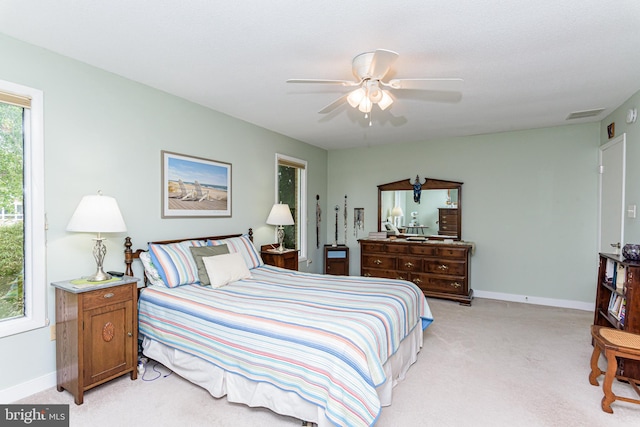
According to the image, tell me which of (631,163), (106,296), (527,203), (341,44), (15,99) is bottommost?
(106,296)

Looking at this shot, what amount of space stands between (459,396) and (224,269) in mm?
2201

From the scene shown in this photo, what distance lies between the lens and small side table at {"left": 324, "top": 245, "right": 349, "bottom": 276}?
556 cm

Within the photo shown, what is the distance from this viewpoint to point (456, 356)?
3.02m

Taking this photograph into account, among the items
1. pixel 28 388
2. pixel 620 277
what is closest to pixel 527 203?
pixel 620 277

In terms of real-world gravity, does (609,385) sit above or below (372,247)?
below

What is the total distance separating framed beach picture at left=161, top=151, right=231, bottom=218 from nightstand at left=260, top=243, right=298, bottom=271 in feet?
2.52

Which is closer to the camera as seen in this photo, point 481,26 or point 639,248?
point 481,26

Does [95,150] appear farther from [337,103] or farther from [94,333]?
[337,103]

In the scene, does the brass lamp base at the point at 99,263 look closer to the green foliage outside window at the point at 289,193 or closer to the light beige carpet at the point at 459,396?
the light beige carpet at the point at 459,396

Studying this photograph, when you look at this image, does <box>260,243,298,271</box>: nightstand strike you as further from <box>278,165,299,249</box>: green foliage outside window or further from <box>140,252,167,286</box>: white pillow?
<box>140,252,167,286</box>: white pillow

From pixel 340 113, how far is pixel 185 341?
9.56ft

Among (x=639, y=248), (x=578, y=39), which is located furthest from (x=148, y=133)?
(x=639, y=248)

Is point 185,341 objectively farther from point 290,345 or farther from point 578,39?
point 578,39

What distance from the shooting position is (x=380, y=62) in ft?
6.80
